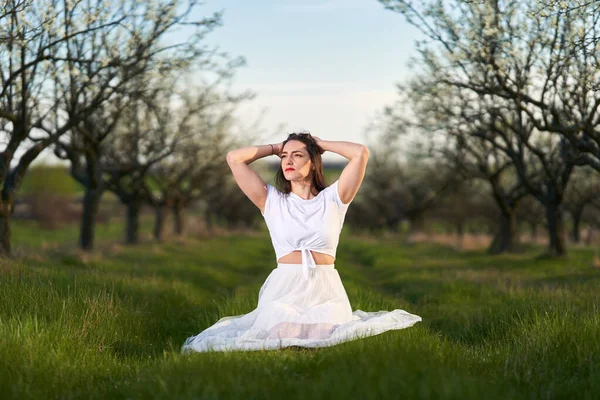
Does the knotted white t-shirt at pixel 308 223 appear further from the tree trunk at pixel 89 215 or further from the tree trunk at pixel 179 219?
the tree trunk at pixel 179 219

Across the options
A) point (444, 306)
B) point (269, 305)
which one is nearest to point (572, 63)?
point (444, 306)

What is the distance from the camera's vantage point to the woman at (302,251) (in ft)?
A: 21.9

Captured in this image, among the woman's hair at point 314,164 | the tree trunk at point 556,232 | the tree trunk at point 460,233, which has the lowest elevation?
the tree trunk at point 460,233

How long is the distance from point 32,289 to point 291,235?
3251 millimetres

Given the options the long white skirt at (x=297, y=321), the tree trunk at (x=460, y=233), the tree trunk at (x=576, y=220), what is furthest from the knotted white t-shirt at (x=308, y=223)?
the tree trunk at (x=576, y=220)

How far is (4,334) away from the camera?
6.17m

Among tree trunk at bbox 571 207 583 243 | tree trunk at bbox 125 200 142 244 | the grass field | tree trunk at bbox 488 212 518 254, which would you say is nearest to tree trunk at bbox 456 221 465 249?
tree trunk at bbox 488 212 518 254

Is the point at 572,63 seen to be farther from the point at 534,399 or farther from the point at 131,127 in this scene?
the point at 131,127

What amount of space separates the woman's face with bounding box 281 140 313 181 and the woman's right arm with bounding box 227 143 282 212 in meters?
0.20

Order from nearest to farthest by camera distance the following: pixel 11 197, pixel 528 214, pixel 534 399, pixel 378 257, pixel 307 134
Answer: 1. pixel 534 399
2. pixel 307 134
3. pixel 11 197
4. pixel 378 257
5. pixel 528 214

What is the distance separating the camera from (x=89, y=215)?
67.5 ft

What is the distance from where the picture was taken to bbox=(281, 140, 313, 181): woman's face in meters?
7.01

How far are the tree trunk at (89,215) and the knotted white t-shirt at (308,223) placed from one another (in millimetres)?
14476

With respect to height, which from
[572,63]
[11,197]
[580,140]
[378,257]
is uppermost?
[572,63]
